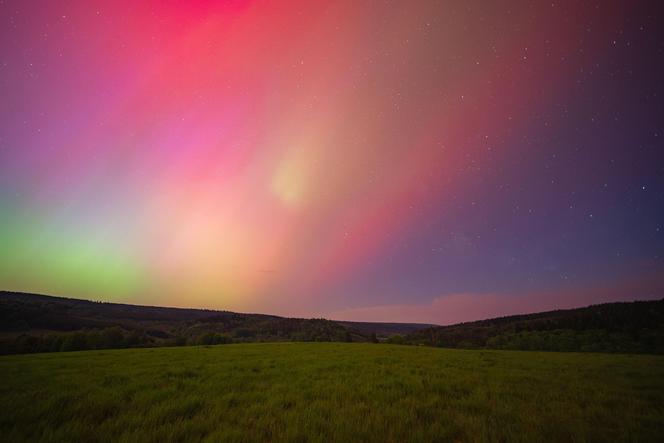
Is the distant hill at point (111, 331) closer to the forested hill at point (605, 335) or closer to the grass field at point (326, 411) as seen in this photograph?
the forested hill at point (605, 335)

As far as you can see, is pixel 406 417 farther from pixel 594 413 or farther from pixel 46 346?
pixel 46 346

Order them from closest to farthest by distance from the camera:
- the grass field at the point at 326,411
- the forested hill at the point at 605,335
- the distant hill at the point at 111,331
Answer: the grass field at the point at 326,411, the distant hill at the point at 111,331, the forested hill at the point at 605,335

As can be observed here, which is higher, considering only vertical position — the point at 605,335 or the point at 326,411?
the point at 326,411

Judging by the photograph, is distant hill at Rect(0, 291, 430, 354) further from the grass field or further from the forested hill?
the grass field

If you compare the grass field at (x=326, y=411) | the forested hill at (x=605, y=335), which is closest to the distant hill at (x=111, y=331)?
the forested hill at (x=605, y=335)

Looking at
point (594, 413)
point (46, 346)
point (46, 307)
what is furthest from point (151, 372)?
point (46, 307)

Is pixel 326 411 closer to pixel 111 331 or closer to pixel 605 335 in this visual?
pixel 111 331

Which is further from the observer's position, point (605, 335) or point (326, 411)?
point (605, 335)

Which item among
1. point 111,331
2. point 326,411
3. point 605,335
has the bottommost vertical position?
point 111,331

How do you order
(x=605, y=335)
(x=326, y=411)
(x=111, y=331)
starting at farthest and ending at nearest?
(x=605, y=335) < (x=111, y=331) < (x=326, y=411)

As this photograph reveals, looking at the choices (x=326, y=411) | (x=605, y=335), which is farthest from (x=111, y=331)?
(x=605, y=335)

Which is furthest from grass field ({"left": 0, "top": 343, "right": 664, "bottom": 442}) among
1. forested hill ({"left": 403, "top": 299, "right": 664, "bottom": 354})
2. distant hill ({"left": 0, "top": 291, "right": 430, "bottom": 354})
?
forested hill ({"left": 403, "top": 299, "right": 664, "bottom": 354})

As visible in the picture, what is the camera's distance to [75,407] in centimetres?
650

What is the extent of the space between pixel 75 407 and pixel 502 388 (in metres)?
11.8
